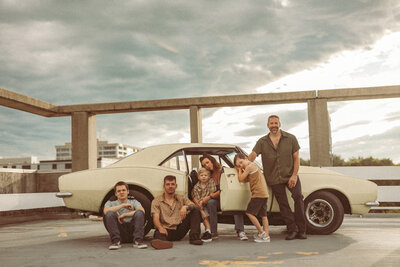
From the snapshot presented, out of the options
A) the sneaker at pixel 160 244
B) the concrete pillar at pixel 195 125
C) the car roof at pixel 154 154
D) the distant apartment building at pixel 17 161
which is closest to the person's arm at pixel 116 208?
the sneaker at pixel 160 244

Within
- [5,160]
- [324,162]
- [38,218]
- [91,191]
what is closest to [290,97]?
[324,162]

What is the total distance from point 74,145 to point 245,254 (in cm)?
713

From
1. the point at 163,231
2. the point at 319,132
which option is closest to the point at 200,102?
the point at 319,132

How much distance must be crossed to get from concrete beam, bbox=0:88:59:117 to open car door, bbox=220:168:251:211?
18.3 feet

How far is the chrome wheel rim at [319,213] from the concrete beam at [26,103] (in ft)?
21.9

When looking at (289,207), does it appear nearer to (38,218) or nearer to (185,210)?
(185,210)

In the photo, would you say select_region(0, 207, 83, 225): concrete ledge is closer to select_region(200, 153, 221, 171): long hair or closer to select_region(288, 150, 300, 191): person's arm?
select_region(200, 153, 221, 171): long hair

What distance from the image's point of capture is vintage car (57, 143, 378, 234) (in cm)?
595

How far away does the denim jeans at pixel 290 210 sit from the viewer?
19.2 ft

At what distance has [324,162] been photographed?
961 cm

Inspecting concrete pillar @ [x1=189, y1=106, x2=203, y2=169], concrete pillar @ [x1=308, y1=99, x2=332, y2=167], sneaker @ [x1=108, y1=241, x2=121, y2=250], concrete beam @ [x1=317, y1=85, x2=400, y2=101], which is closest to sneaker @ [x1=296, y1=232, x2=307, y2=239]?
sneaker @ [x1=108, y1=241, x2=121, y2=250]

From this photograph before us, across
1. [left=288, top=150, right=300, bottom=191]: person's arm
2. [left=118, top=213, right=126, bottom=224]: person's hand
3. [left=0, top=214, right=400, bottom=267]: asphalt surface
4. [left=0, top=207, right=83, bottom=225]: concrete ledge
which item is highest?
[left=288, top=150, right=300, bottom=191]: person's arm

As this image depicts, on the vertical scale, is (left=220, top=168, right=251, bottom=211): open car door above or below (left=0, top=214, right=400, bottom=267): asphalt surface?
above

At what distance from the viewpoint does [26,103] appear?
9.59 metres
